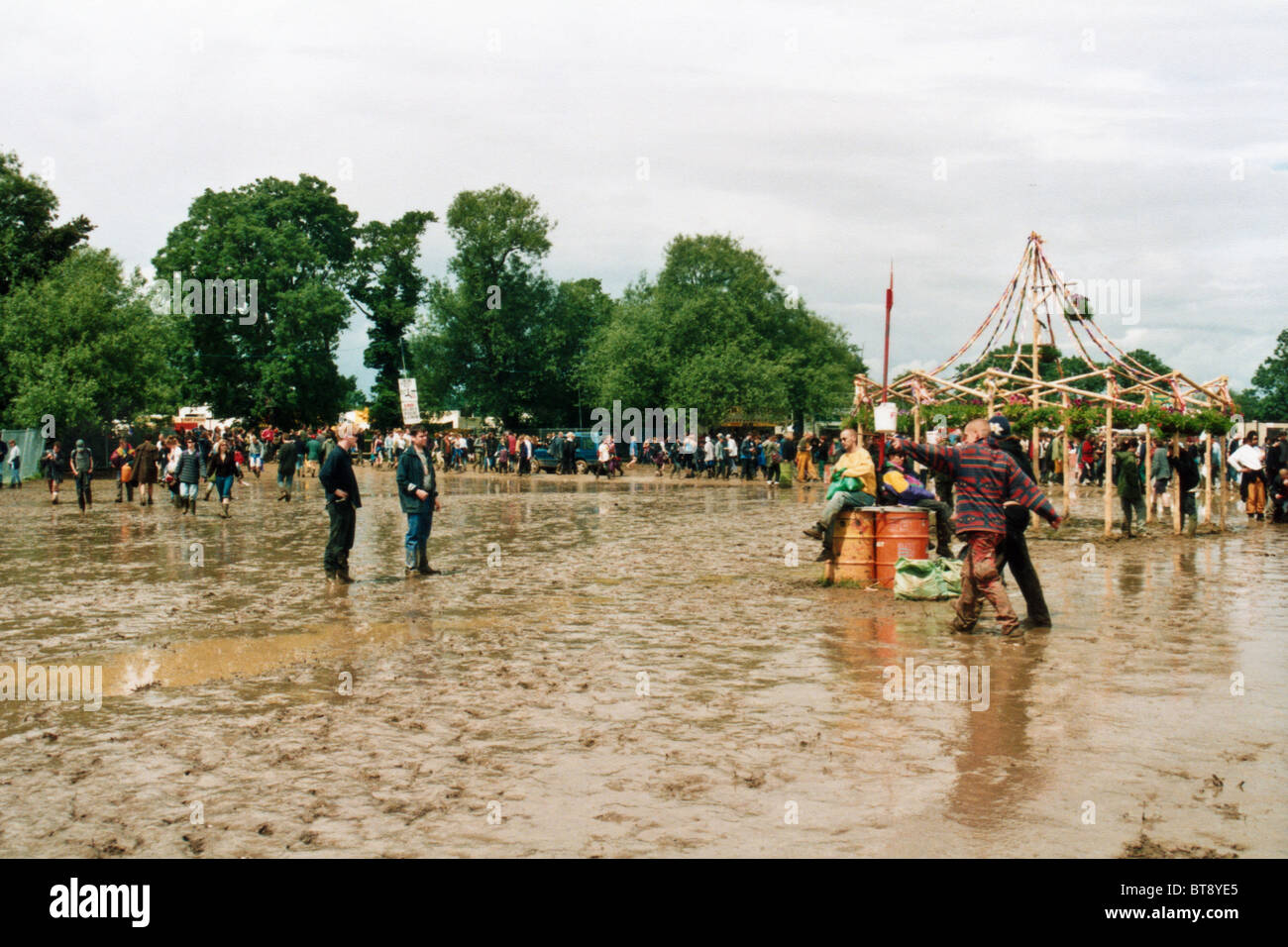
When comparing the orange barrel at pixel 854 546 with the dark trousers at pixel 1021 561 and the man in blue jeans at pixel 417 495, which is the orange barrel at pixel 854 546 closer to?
the dark trousers at pixel 1021 561

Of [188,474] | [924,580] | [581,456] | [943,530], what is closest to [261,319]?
[581,456]

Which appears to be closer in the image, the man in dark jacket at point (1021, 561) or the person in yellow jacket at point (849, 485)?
the man in dark jacket at point (1021, 561)

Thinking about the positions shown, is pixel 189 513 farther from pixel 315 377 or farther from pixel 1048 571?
pixel 315 377

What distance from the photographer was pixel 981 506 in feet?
32.4

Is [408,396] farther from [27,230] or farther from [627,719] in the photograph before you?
[627,719]

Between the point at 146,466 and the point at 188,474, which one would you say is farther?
the point at 146,466
